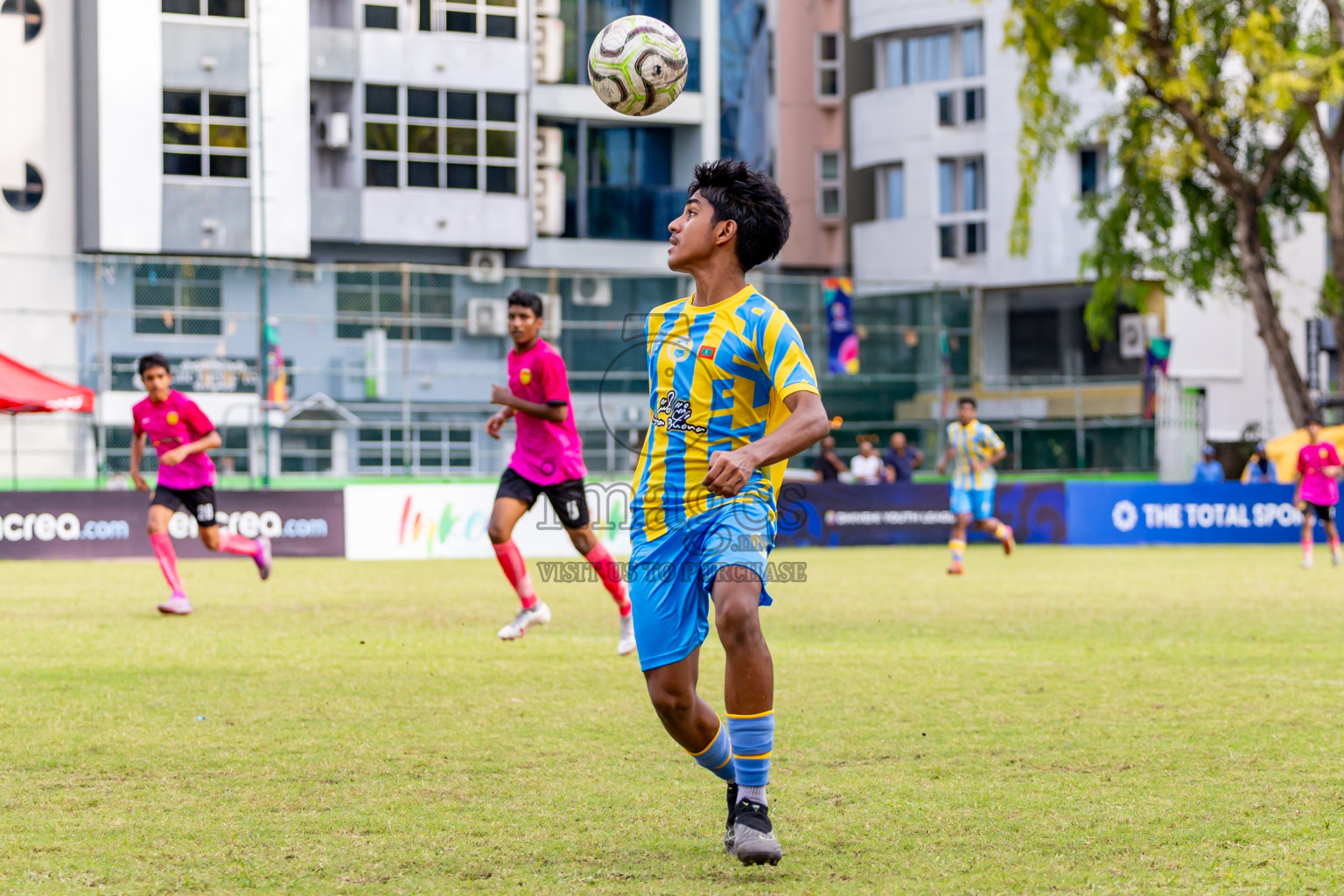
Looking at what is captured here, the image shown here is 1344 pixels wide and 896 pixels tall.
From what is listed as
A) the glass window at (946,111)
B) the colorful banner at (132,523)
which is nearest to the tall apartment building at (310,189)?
the colorful banner at (132,523)

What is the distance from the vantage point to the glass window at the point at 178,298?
29.7m

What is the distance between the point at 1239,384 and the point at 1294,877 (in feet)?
138

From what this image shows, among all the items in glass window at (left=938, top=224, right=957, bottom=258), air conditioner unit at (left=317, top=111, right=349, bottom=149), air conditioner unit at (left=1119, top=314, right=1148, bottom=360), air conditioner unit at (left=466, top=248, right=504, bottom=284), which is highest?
air conditioner unit at (left=317, top=111, right=349, bottom=149)

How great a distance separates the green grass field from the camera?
490 cm

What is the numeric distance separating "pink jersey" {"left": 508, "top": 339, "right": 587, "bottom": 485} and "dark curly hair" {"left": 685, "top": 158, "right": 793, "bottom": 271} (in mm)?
Result: 5682

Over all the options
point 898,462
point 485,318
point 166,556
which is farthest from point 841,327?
point 166,556

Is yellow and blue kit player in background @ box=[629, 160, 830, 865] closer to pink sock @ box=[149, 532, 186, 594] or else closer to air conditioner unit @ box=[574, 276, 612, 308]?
pink sock @ box=[149, 532, 186, 594]

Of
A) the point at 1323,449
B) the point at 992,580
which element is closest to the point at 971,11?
the point at 1323,449

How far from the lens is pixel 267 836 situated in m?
5.32

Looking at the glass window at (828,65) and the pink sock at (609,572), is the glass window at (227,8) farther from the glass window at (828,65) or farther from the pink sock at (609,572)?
the pink sock at (609,572)

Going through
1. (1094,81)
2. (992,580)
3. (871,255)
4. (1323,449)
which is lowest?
(992,580)

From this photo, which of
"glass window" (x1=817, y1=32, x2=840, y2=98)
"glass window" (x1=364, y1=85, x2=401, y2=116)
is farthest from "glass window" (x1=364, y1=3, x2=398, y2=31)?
"glass window" (x1=817, y1=32, x2=840, y2=98)

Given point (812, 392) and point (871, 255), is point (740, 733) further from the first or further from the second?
point (871, 255)

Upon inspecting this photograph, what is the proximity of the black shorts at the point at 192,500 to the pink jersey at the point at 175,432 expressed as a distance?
50 mm
